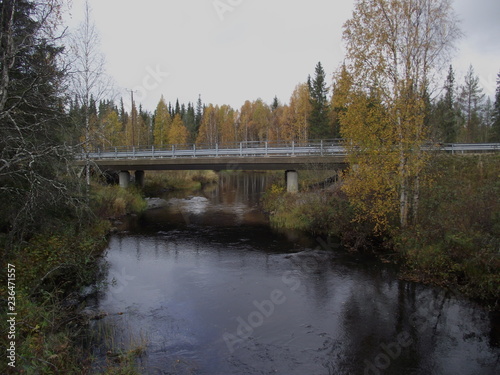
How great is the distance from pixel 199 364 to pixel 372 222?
38.0 ft

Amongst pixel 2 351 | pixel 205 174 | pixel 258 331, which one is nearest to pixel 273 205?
pixel 258 331

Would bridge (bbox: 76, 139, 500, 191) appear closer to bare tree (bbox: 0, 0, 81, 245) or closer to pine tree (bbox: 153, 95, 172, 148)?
bare tree (bbox: 0, 0, 81, 245)

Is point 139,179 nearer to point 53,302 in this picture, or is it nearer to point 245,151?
point 245,151

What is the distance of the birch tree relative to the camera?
14578 millimetres

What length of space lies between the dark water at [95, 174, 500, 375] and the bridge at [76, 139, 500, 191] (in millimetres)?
9418

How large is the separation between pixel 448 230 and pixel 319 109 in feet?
131

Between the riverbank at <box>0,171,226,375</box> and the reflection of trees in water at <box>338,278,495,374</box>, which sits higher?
the riverbank at <box>0,171,226,375</box>

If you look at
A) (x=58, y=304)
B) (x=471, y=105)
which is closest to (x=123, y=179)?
(x=58, y=304)

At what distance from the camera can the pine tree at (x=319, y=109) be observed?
4934 centimetres

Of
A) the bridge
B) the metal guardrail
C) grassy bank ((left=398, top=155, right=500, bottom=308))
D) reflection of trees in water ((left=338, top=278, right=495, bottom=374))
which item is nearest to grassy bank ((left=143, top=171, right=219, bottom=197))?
the bridge

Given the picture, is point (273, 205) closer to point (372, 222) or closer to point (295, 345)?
point (372, 222)

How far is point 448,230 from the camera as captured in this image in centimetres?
1245

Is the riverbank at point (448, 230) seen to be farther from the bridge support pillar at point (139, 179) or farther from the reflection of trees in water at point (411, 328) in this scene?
the bridge support pillar at point (139, 179)

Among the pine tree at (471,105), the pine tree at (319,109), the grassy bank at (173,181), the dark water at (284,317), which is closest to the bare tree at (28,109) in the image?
the dark water at (284,317)
